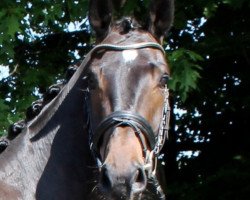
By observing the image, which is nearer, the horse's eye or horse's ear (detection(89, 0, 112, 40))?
the horse's eye

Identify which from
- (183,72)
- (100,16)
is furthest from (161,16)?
(183,72)

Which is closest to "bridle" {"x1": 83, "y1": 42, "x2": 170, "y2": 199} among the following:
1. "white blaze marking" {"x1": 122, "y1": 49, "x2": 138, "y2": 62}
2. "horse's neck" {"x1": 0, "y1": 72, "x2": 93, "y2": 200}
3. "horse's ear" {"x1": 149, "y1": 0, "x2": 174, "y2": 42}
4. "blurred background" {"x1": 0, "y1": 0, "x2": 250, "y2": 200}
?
"horse's neck" {"x1": 0, "y1": 72, "x2": 93, "y2": 200}

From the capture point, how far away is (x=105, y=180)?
3881mm

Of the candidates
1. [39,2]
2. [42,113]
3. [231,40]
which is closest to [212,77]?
[231,40]

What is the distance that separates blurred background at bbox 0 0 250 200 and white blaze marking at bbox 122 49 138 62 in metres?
3.64

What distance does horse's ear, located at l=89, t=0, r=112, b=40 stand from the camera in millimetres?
4473

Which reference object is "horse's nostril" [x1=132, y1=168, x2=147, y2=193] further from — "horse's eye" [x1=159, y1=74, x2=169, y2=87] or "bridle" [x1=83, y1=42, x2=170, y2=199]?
"horse's eye" [x1=159, y1=74, x2=169, y2=87]

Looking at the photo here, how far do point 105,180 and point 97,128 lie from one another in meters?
0.31

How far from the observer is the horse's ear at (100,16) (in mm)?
4473

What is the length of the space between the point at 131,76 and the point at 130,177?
1.89ft

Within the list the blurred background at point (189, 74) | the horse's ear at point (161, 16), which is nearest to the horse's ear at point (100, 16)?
the horse's ear at point (161, 16)

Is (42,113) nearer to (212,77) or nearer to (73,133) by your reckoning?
(73,133)

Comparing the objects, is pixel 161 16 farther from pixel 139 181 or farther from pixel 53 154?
pixel 139 181

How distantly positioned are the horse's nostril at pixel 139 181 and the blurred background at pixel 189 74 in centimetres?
413
